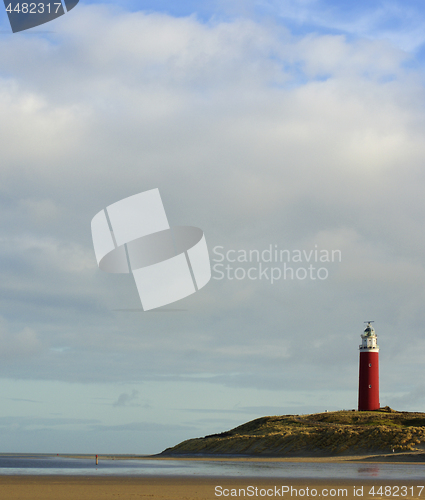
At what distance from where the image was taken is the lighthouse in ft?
287

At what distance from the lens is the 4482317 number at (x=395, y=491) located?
1139 inches

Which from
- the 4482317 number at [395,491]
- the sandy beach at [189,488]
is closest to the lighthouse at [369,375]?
the sandy beach at [189,488]

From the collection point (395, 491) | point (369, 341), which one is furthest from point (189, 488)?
point (369, 341)

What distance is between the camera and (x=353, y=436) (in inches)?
2687

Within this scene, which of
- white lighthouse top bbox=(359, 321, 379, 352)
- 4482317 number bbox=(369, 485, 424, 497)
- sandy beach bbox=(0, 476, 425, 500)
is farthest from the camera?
white lighthouse top bbox=(359, 321, 379, 352)

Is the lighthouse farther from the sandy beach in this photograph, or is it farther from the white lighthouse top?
the sandy beach

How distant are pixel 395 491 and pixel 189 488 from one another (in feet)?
35.9

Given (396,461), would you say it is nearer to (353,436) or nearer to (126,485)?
(353,436)

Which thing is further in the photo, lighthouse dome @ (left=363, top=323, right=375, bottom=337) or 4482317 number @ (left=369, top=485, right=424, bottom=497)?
lighthouse dome @ (left=363, top=323, right=375, bottom=337)

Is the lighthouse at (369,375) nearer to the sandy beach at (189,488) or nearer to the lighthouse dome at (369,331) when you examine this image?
the lighthouse dome at (369,331)

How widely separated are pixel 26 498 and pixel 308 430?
54.6 metres

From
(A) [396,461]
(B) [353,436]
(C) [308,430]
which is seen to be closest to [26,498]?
(A) [396,461]

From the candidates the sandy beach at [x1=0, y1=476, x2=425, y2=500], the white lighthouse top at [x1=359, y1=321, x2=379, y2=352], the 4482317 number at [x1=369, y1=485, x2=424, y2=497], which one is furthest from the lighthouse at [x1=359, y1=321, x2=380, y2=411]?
the 4482317 number at [x1=369, y1=485, x2=424, y2=497]

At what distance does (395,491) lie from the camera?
30.1m
